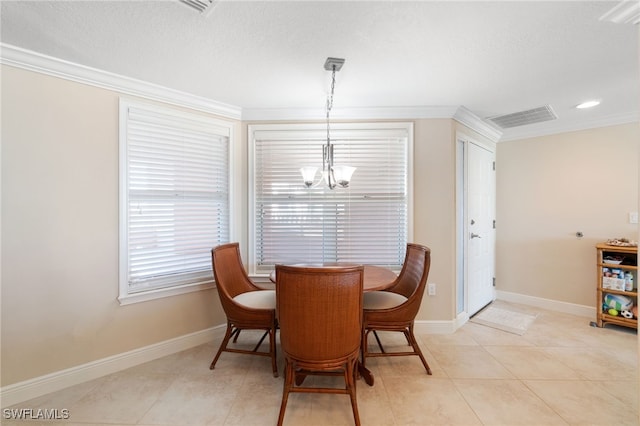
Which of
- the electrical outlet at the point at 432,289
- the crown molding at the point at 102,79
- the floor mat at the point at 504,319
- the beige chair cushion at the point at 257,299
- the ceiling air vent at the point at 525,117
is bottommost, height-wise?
the floor mat at the point at 504,319

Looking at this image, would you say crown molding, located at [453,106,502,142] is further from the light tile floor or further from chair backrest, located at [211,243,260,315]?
chair backrest, located at [211,243,260,315]

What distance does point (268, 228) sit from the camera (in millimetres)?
2934

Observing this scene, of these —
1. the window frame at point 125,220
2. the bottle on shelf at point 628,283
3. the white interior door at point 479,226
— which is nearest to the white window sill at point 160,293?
the window frame at point 125,220

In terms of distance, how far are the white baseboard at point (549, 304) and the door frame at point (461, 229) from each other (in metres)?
1.13

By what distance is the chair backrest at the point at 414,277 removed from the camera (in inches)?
82.4

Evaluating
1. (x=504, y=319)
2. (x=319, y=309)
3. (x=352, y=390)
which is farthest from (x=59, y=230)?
(x=504, y=319)

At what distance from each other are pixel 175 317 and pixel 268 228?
1.21 metres

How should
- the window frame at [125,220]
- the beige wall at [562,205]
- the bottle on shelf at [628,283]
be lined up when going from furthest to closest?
the beige wall at [562,205] < the bottle on shelf at [628,283] < the window frame at [125,220]

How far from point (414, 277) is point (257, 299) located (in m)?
1.40

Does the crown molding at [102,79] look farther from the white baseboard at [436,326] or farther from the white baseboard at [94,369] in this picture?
the white baseboard at [436,326]

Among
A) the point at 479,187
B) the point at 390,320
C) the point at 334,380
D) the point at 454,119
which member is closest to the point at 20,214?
the point at 334,380

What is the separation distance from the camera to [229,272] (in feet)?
8.20

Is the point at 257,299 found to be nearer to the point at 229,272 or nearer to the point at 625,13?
the point at 229,272

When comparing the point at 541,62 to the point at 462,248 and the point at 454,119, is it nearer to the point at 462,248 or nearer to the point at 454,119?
the point at 454,119
